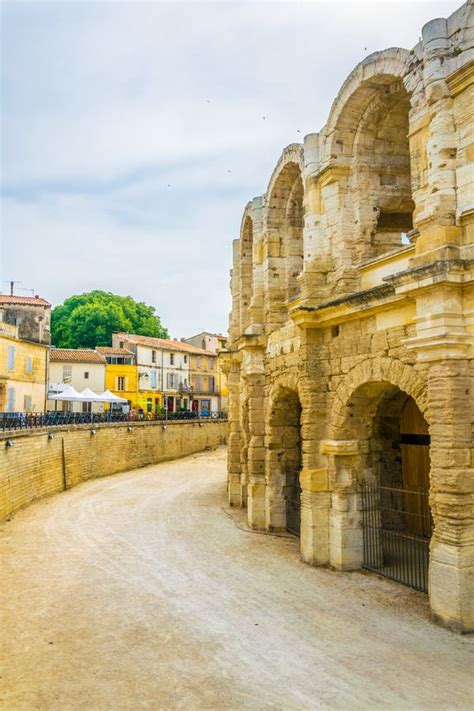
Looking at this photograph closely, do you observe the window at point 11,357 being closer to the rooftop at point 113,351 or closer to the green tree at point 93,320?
the rooftop at point 113,351

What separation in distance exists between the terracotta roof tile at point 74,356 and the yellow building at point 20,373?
22.5ft

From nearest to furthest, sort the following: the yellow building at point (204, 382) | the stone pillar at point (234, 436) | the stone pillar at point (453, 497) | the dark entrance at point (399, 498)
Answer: the stone pillar at point (453, 497)
the dark entrance at point (399, 498)
the stone pillar at point (234, 436)
the yellow building at point (204, 382)

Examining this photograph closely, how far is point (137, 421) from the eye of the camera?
32875 millimetres

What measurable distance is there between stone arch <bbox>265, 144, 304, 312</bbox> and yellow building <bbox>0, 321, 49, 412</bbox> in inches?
735

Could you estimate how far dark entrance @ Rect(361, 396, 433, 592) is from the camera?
38.5 feet

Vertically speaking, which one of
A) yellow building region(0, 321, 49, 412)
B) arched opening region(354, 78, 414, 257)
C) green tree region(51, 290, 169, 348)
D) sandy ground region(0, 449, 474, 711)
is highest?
green tree region(51, 290, 169, 348)

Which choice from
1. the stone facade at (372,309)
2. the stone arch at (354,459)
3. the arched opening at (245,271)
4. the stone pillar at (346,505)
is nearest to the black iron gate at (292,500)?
the stone facade at (372,309)

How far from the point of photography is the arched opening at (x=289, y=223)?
624 inches

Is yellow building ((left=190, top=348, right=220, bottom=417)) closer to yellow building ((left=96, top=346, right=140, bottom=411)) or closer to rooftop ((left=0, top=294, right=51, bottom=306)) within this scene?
yellow building ((left=96, top=346, right=140, bottom=411))

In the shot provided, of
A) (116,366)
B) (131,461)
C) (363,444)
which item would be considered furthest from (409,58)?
(116,366)

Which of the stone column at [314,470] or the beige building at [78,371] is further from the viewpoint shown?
the beige building at [78,371]

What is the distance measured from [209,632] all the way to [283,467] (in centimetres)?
679

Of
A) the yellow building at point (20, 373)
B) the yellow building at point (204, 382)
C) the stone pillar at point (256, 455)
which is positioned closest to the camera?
the stone pillar at point (256, 455)

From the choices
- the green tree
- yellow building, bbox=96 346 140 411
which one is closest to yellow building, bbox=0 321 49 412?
yellow building, bbox=96 346 140 411
